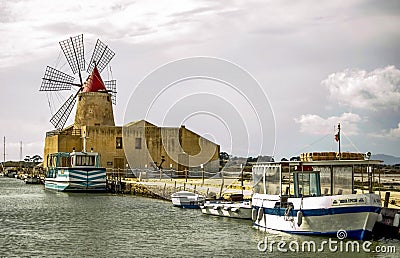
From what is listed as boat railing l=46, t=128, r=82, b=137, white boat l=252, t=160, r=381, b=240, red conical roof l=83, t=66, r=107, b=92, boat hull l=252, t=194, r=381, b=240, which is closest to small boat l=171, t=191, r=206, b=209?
white boat l=252, t=160, r=381, b=240

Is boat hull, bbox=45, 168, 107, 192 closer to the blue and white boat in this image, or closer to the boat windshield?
the blue and white boat

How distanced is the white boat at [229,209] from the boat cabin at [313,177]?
2.55 m

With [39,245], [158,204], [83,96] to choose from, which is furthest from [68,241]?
[83,96]

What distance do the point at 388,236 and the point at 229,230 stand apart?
5.48 meters

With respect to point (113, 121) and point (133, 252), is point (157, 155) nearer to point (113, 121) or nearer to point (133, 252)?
point (113, 121)

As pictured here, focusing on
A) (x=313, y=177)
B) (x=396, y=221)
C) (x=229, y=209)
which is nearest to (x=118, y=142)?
(x=229, y=209)

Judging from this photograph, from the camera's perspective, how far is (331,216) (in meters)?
18.0

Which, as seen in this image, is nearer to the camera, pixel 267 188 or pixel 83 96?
pixel 267 188

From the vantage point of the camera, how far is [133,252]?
17438 millimetres

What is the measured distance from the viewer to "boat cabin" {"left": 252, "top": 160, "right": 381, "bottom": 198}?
1900cm

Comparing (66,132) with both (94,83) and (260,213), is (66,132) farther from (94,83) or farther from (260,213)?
(260,213)

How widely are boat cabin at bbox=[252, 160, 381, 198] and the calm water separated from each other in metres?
1.57

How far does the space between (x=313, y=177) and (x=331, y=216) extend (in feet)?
7.46

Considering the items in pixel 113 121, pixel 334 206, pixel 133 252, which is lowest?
pixel 133 252
